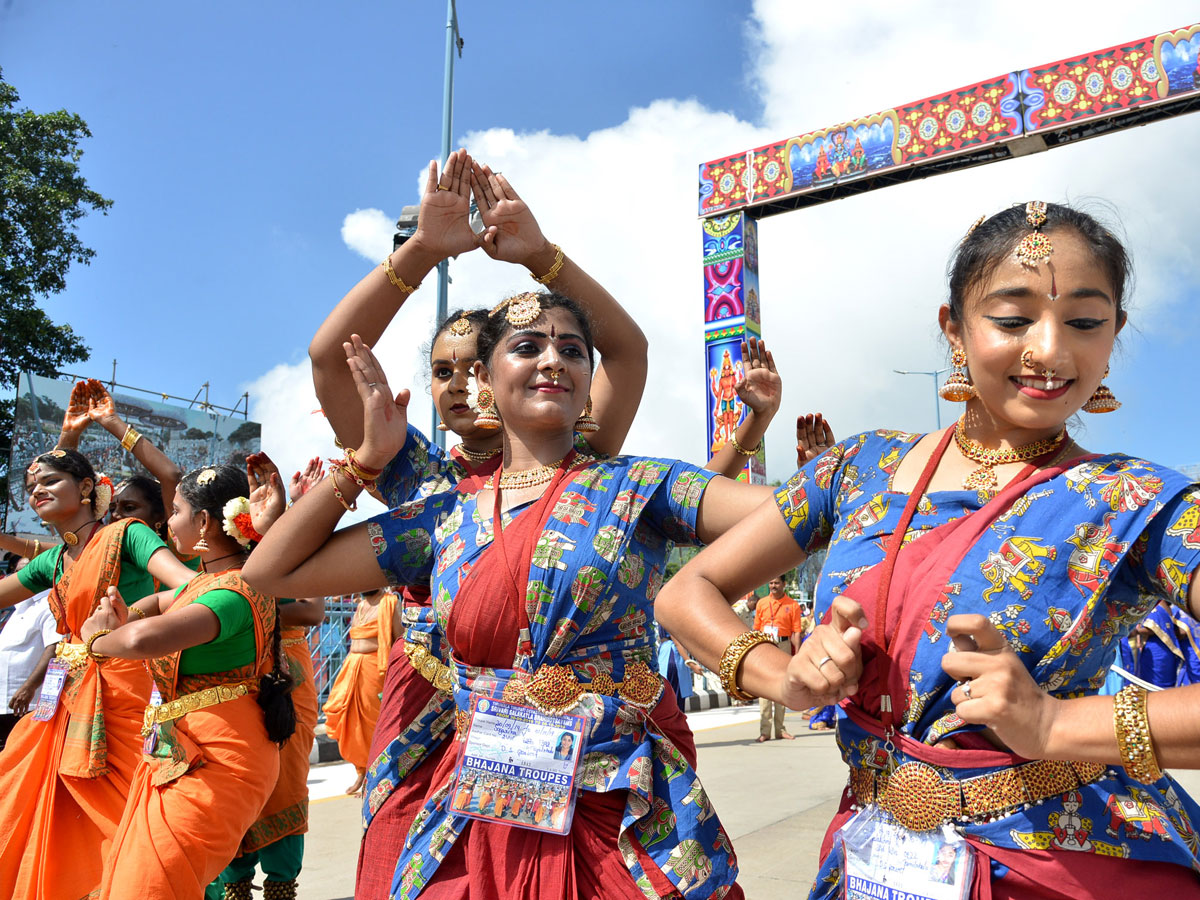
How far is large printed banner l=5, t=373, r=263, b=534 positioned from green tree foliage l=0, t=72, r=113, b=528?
118 cm

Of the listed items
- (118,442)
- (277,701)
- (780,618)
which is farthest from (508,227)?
(118,442)

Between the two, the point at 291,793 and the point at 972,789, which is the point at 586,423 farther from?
the point at 291,793

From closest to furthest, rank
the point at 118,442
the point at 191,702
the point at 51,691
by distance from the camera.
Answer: the point at 191,702
the point at 51,691
the point at 118,442

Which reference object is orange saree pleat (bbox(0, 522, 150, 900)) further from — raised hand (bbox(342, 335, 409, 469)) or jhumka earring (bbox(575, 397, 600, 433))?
jhumka earring (bbox(575, 397, 600, 433))

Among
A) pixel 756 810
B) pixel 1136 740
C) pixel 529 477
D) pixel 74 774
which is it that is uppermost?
pixel 529 477

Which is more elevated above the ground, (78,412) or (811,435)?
(78,412)

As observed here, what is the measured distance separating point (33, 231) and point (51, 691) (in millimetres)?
14114

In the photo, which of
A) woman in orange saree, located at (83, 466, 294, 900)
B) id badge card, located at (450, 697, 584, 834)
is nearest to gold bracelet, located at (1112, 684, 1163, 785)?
id badge card, located at (450, 697, 584, 834)

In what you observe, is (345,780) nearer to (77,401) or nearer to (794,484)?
(77,401)

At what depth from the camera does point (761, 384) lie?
2.45 metres

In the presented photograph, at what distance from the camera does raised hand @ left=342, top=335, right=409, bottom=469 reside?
95.1 inches

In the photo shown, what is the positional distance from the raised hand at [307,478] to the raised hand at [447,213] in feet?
2.82

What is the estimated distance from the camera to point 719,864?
1948mm

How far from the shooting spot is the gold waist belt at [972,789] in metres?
1.33
